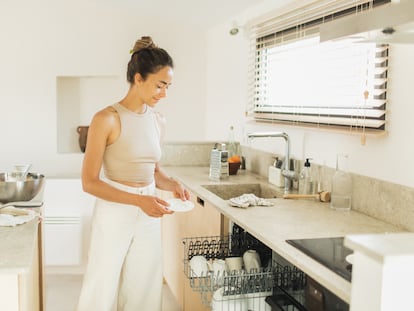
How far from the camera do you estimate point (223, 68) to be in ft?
13.9

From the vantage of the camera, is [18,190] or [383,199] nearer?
[383,199]

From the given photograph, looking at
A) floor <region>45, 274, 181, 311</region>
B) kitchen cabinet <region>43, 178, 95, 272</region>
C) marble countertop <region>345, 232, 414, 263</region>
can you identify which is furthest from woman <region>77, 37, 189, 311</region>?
kitchen cabinet <region>43, 178, 95, 272</region>

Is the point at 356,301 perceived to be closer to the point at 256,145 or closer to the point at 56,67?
the point at 256,145

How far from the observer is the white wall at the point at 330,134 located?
1994 mm

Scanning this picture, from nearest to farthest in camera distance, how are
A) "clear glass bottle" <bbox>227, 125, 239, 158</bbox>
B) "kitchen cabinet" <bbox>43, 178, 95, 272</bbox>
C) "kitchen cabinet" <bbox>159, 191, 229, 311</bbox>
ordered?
"kitchen cabinet" <bbox>159, 191, 229, 311</bbox>
"clear glass bottle" <bbox>227, 125, 239, 158</bbox>
"kitchen cabinet" <bbox>43, 178, 95, 272</bbox>

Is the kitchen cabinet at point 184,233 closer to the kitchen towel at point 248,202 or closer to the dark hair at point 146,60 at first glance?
the kitchen towel at point 248,202

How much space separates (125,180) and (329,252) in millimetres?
994

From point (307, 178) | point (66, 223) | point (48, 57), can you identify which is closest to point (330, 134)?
point (307, 178)

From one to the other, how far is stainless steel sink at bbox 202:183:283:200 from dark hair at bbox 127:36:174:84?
96 centimetres

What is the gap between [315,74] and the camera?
8.96 feet

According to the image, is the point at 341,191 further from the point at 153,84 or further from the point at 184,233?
the point at 184,233

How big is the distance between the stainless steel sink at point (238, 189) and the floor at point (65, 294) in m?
0.92

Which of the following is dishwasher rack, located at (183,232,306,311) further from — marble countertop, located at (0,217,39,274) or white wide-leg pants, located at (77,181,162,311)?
marble countertop, located at (0,217,39,274)

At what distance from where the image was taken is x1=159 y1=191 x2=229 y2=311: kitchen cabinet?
254cm
